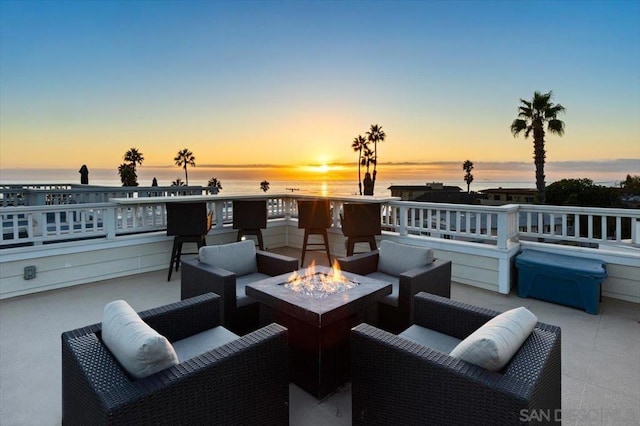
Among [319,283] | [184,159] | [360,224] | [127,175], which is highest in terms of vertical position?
[184,159]

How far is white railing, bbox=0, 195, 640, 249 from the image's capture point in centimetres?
415

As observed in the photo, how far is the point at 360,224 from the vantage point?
16.3ft

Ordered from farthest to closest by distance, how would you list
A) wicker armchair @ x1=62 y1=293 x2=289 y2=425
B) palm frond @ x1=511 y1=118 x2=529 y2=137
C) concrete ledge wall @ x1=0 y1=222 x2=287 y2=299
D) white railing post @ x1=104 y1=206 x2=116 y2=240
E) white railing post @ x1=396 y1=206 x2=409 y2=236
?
palm frond @ x1=511 y1=118 x2=529 y2=137
white railing post @ x1=396 y1=206 x2=409 y2=236
white railing post @ x1=104 y1=206 x2=116 y2=240
concrete ledge wall @ x1=0 y1=222 x2=287 y2=299
wicker armchair @ x1=62 y1=293 x2=289 y2=425

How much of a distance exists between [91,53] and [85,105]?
188cm

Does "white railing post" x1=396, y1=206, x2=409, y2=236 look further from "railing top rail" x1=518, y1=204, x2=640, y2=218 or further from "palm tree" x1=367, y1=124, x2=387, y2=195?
"palm tree" x1=367, y1=124, x2=387, y2=195

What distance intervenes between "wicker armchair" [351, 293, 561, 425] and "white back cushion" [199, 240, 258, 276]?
1.93m

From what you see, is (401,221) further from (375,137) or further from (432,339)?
(375,137)

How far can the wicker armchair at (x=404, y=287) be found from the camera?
108 inches

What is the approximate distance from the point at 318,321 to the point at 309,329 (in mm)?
220

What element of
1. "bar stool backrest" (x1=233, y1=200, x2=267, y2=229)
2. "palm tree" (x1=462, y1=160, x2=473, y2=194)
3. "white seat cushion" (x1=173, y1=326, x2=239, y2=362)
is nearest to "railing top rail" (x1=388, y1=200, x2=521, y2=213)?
"bar stool backrest" (x1=233, y1=200, x2=267, y2=229)

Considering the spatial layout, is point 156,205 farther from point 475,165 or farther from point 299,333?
point 475,165

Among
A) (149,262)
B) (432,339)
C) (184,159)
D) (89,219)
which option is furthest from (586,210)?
(184,159)

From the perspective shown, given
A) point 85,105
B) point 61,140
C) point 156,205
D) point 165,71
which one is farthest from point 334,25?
point 61,140

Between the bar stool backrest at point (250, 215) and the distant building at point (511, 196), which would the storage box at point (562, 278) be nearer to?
the bar stool backrest at point (250, 215)
